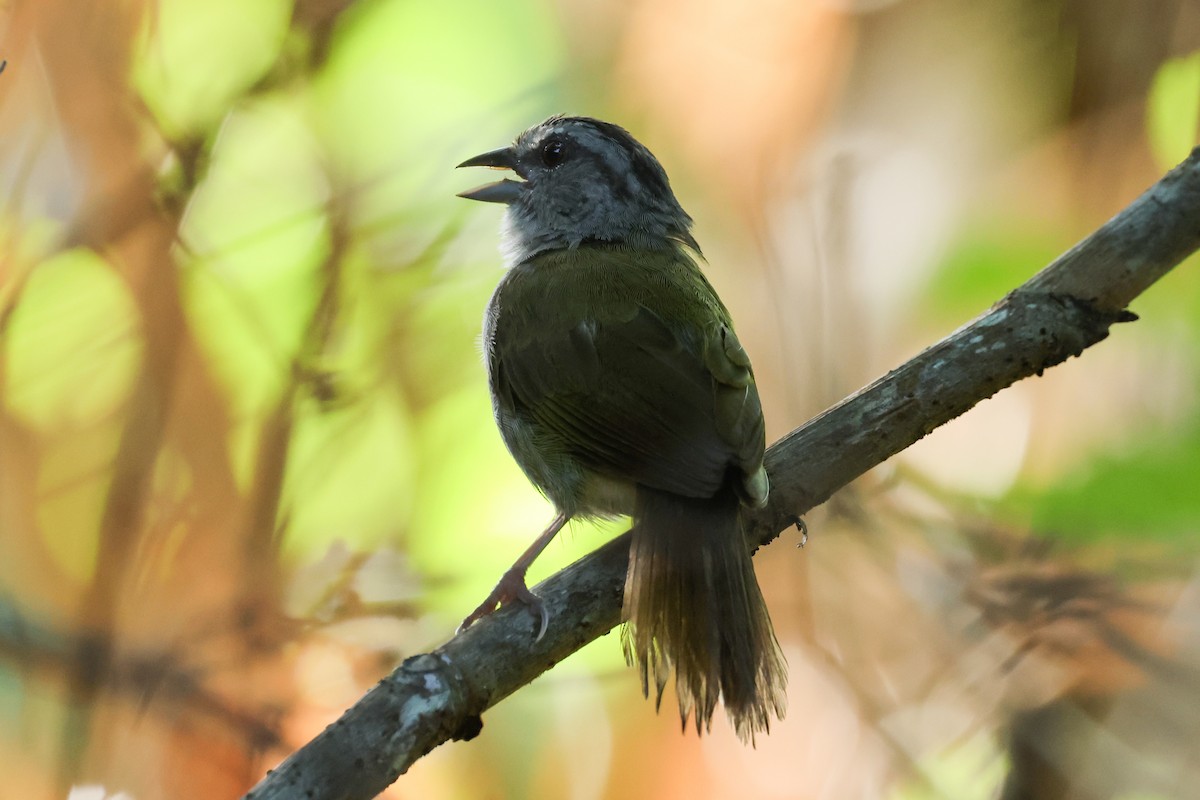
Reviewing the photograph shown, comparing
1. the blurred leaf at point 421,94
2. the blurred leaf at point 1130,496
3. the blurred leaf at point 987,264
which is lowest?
the blurred leaf at point 1130,496

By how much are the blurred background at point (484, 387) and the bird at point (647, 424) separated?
0.38m

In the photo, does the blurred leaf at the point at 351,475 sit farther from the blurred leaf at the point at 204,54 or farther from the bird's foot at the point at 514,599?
the blurred leaf at the point at 204,54

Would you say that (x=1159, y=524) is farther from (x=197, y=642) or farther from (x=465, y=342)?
(x=197, y=642)

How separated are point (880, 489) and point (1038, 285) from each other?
2.75 feet

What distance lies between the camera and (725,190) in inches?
→ 121

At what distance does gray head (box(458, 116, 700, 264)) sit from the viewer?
278cm

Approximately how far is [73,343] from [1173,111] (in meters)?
3.11

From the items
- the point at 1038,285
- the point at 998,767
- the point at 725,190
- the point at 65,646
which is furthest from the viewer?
the point at 725,190

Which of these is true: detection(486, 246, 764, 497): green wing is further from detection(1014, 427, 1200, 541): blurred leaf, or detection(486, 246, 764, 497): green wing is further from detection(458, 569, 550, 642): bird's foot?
detection(1014, 427, 1200, 541): blurred leaf

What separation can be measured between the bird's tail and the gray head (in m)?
1.08

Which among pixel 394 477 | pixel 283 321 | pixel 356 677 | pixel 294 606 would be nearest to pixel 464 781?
pixel 356 677

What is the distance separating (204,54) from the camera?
2.87 m

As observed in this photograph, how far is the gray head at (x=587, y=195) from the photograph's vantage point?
2.78m

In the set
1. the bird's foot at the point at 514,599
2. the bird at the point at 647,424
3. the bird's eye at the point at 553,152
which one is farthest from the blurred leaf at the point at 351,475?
the bird's eye at the point at 553,152
